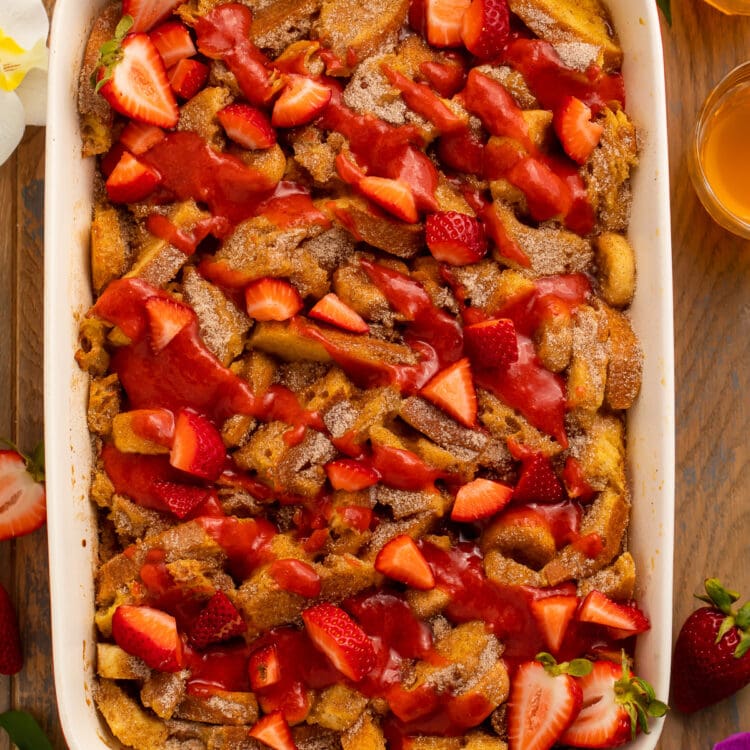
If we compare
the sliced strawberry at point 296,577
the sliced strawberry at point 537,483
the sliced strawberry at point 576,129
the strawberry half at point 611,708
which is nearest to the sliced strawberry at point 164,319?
the sliced strawberry at point 296,577

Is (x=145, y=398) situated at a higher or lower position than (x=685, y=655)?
higher

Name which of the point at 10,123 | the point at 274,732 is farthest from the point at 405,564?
the point at 10,123

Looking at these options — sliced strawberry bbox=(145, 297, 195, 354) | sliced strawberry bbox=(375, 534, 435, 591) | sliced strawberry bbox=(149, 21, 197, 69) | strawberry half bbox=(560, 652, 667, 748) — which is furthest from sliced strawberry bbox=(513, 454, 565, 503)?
sliced strawberry bbox=(149, 21, 197, 69)

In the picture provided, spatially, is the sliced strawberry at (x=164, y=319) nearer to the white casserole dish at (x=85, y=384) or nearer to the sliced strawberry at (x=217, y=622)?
the white casserole dish at (x=85, y=384)

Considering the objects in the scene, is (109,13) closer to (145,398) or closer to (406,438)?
(145,398)

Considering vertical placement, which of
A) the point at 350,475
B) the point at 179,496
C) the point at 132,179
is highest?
the point at 132,179

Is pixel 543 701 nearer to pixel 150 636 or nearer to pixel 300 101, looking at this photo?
pixel 150 636

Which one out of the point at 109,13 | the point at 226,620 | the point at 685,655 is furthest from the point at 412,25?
the point at 685,655
